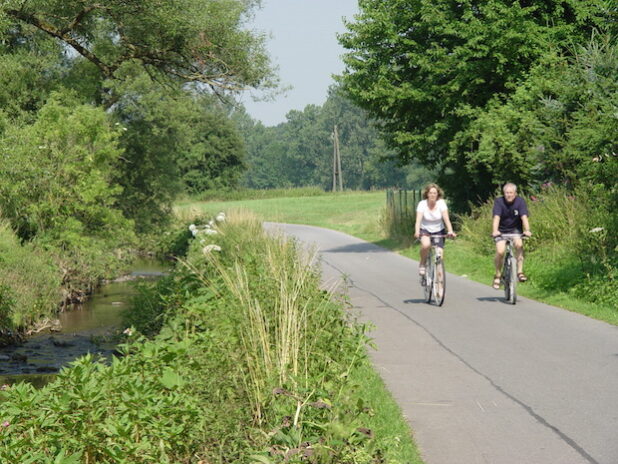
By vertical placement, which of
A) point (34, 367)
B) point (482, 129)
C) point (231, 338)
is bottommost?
point (34, 367)

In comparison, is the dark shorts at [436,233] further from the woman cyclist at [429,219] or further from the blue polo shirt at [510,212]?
the blue polo shirt at [510,212]

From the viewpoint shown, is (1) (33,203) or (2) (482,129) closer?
(1) (33,203)

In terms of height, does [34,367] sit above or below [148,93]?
below

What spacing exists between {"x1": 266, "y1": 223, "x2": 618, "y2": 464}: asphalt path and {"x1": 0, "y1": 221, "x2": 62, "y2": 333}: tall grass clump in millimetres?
5519

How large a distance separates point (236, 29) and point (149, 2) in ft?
16.5

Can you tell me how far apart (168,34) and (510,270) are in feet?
39.6

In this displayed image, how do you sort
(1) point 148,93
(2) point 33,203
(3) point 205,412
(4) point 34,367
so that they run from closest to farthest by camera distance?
(3) point 205,412
(4) point 34,367
(2) point 33,203
(1) point 148,93

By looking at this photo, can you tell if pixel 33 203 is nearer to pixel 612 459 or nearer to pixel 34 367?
pixel 34 367

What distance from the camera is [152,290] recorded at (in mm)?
15609

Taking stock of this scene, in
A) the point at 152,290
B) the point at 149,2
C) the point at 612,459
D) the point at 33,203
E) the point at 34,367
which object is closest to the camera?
the point at 612,459

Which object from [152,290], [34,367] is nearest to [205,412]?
[34,367]

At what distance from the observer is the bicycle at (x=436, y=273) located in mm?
13945

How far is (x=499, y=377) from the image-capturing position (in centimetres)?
859

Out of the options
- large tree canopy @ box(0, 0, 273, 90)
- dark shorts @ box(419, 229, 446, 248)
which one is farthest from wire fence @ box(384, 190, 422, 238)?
dark shorts @ box(419, 229, 446, 248)
